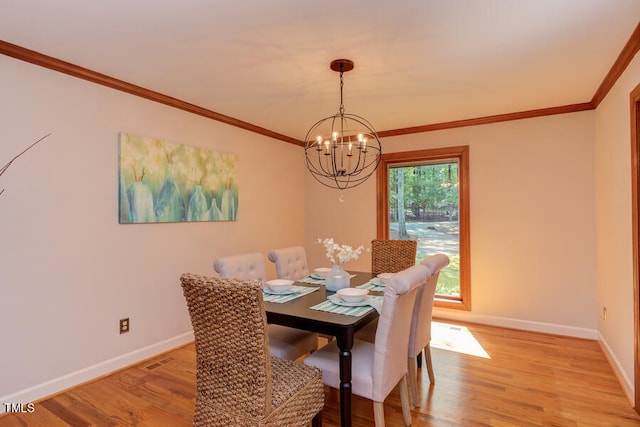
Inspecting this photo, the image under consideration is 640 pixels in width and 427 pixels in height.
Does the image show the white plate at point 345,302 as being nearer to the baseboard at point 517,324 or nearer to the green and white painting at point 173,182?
the green and white painting at point 173,182

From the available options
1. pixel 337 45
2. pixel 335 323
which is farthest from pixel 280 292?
pixel 337 45

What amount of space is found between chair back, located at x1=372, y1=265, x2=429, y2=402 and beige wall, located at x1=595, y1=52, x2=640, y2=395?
171 centimetres

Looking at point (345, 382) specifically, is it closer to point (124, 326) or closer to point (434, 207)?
point (124, 326)

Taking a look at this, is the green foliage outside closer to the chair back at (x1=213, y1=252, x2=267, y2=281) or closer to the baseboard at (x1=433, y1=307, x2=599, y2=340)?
the baseboard at (x1=433, y1=307, x2=599, y2=340)

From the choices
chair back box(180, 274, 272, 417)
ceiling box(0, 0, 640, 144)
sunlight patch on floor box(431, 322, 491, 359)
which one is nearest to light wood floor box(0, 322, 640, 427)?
sunlight patch on floor box(431, 322, 491, 359)

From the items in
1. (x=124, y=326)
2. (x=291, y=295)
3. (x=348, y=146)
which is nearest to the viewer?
(x=291, y=295)

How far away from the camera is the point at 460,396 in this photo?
2400 mm

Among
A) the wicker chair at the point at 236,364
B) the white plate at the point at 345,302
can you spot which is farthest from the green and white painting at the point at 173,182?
the white plate at the point at 345,302

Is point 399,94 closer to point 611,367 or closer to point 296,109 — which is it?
point 296,109

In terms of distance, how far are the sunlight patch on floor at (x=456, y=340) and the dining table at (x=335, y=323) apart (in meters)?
1.64

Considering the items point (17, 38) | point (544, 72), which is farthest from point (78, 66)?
point (544, 72)

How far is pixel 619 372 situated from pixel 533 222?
1.54m

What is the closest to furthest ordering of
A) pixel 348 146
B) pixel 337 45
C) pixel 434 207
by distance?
1. pixel 337 45
2. pixel 348 146
3. pixel 434 207

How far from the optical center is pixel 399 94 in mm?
3162
